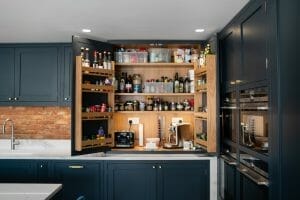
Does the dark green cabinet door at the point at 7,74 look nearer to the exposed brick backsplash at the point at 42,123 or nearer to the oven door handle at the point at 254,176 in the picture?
the exposed brick backsplash at the point at 42,123

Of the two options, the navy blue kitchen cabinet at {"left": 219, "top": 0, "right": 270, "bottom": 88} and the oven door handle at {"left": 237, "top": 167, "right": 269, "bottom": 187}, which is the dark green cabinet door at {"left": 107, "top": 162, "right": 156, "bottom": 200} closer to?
the oven door handle at {"left": 237, "top": 167, "right": 269, "bottom": 187}

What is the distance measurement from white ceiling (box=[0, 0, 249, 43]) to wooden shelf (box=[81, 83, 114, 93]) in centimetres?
65

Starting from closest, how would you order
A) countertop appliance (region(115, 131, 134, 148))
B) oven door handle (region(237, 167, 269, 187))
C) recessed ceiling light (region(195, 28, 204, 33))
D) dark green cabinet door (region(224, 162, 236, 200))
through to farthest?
oven door handle (region(237, 167, 269, 187)) → dark green cabinet door (region(224, 162, 236, 200)) → recessed ceiling light (region(195, 28, 204, 33)) → countertop appliance (region(115, 131, 134, 148))

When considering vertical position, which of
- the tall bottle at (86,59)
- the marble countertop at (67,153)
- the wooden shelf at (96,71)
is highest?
the tall bottle at (86,59)

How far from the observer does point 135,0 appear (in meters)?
2.50

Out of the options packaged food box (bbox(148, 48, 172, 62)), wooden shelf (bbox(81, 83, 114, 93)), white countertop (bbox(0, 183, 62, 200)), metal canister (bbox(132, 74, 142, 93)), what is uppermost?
packaged food box (bbox(148, 48, 172, 62))

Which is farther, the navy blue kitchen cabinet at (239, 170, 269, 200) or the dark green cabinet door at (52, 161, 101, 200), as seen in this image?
the dark green cabinet door at (52, 161, 101, 200)

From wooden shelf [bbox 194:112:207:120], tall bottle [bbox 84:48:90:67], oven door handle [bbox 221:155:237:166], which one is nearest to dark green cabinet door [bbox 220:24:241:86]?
wooden shelf [bbox 194:112:207:120]

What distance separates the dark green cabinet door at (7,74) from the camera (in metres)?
4.09

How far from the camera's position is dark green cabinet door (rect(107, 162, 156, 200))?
3.59 metres

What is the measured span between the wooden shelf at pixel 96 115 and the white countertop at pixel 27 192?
122 cm

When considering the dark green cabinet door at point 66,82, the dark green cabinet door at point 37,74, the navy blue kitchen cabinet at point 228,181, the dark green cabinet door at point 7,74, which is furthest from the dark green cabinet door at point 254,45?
the dark green cabinet door at point 7,74

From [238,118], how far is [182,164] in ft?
3.48

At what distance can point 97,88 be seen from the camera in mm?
3592
